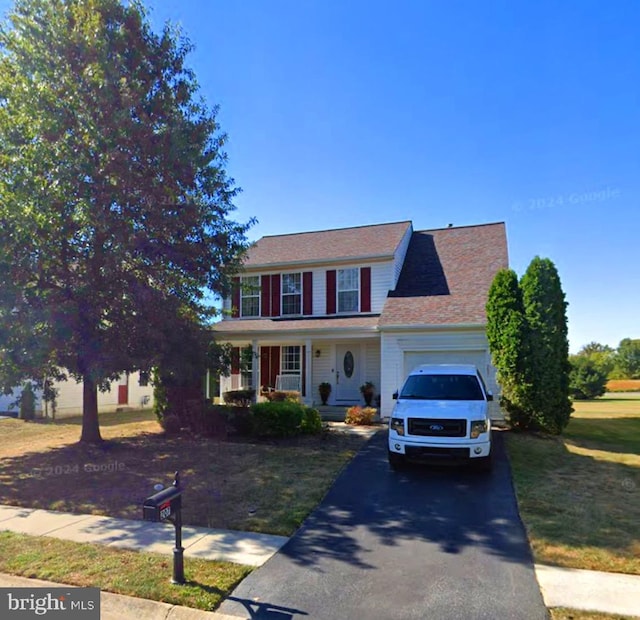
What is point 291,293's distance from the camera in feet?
61.5

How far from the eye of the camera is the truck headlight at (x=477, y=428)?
820 cm

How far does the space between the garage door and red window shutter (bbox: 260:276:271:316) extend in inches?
256

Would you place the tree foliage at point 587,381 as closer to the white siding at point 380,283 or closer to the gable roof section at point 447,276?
the gable roof section at point 447,276

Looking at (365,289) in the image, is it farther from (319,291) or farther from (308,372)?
(308,372)

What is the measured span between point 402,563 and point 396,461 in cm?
386

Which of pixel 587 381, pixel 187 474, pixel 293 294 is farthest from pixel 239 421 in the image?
pixel 587 381

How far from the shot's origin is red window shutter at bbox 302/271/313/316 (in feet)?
59.9

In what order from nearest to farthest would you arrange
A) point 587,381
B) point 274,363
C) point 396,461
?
point 396,461 < point 274,363 < point 587,381

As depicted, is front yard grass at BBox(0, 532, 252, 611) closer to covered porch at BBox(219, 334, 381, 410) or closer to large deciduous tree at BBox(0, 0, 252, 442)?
large deciduous tree at BBox(0, 0, 252, 442)

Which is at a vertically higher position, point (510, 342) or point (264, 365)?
point (510, 342)

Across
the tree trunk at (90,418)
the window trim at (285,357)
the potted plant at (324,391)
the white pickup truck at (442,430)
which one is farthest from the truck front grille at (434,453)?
the window trim at (285,357)

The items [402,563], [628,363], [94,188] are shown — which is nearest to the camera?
[402,563]

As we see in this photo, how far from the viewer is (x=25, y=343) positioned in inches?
348

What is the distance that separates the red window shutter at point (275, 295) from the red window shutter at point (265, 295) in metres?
0.14
